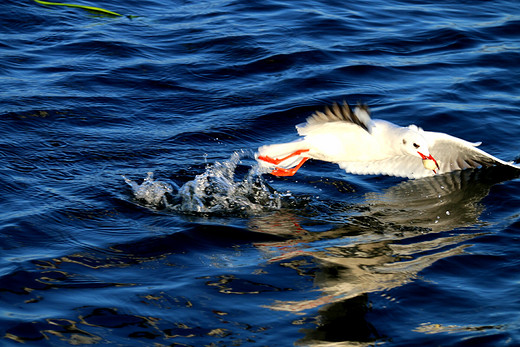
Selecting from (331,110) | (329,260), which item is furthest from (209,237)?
(331,110)

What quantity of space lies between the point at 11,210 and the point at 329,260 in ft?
9.07

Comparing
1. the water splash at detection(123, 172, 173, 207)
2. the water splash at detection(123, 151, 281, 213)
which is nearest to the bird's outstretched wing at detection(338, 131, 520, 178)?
the water splash at detection(123, 151, 281, 213)

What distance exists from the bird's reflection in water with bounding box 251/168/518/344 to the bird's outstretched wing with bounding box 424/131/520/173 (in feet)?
0.42

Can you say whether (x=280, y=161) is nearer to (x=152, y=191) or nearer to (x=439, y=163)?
(x=152, y=191)

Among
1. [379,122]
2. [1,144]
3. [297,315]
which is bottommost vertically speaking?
[297,315]

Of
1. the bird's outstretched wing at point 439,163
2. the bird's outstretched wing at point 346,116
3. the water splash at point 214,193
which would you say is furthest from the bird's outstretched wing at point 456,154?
the water splash at point 214,193

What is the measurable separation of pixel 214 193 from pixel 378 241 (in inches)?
62.5

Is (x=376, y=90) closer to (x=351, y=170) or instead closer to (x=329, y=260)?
(x=351, y=170)

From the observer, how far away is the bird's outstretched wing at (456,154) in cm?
720

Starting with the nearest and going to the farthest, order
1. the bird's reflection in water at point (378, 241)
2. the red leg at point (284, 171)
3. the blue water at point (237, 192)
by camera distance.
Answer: the blue water at point (237, 192) < the bird's reflection in water at point (378, 241) < the red leg at point (284, 171)

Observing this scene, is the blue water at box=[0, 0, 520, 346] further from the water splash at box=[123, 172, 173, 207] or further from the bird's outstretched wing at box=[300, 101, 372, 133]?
the bird's outstretched wing at box=[300, 101, 372, 133]

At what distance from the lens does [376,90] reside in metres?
10.0

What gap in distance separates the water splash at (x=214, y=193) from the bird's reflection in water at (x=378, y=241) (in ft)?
0.89

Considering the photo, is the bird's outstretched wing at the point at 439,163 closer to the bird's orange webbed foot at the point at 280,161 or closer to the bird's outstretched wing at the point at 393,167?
the bird's outstretched wing at the point at 393,167
